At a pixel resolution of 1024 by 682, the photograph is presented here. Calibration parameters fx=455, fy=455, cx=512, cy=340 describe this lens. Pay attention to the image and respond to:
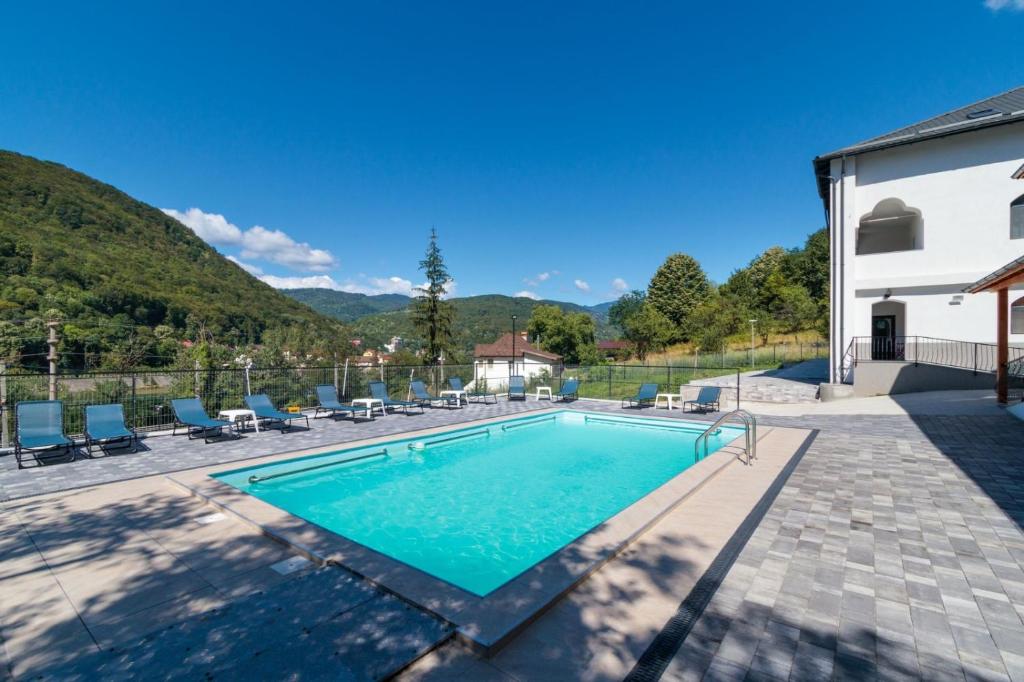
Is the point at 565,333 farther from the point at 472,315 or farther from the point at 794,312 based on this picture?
the point at 794,312

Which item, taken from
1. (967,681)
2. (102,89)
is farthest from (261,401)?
(102,89)

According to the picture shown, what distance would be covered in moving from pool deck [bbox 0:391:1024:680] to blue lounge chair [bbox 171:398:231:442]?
2885 mm

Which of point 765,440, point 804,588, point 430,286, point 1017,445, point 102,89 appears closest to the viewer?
point 804,588

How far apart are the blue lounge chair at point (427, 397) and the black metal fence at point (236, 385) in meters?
0.66

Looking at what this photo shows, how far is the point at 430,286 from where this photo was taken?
89.0ft

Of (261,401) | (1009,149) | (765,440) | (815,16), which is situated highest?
(815,16)

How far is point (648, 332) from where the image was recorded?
3778cm

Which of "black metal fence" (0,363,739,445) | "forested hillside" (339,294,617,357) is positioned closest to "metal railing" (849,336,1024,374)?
"black metal fence" (0,363,739,445)

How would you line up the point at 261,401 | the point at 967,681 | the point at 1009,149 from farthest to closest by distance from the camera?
the point at 1009,149, the point at 261,401, the point at 967,681

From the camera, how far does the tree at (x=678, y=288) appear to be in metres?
43.0

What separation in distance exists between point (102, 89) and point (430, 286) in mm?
15909

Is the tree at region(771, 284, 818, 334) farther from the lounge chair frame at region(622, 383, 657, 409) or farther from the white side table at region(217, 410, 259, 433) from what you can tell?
the white side table at region(217, 410, 259, 433)

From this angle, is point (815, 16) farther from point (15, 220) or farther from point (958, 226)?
point (15, 220)

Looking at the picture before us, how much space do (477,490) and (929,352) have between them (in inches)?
614
